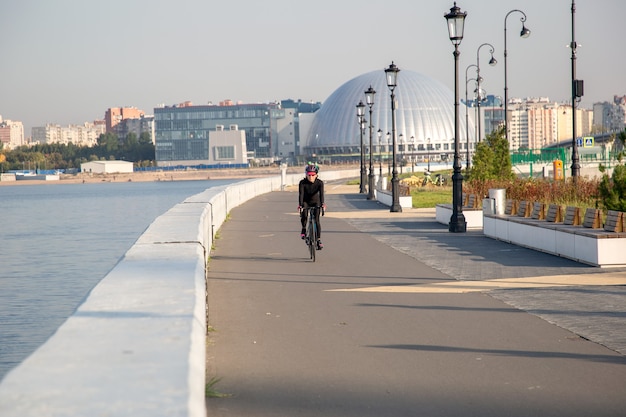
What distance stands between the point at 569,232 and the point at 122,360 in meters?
13.3

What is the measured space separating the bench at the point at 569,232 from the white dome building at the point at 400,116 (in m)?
162

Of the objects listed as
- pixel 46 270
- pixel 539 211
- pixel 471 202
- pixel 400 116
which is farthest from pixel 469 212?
pixel 400 116

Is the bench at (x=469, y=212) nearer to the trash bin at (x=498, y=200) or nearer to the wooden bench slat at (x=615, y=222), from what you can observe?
the trash bin at (x=498, y=200)

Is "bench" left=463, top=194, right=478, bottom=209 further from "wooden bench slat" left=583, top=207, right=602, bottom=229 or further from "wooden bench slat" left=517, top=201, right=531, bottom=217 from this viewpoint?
"wooden bench slat" left=583, top=207, right=602, bottom=229

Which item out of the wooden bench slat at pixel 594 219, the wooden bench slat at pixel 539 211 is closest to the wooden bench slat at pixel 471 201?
the wooden bench slat at pixel 539 211

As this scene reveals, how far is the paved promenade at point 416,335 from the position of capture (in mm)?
6762

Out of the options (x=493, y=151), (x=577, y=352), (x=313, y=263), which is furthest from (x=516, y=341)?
(x=493, y=151)

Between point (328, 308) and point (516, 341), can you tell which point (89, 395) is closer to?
point (516, 341)

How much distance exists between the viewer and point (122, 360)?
4.27 meters

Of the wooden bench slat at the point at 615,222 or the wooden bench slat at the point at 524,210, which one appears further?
the wooden bench slat at the point at 524,210

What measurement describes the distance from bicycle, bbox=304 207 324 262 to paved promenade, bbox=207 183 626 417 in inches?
11.8

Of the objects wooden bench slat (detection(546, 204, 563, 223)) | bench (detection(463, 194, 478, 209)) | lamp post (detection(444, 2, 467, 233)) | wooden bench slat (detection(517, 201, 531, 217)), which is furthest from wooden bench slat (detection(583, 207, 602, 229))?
bench (detection(463, 194, 478, 209))

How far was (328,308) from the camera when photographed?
11.4m

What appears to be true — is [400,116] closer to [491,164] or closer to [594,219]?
[491,164]
